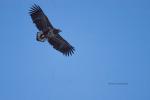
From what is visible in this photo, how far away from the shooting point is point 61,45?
599 inches

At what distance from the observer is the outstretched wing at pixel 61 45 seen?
49.2ft

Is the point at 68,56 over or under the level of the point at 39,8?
under

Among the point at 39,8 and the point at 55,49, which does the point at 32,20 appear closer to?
the point at 39,8

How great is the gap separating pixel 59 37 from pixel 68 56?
2.58 feet

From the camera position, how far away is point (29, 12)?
1457 centimetres

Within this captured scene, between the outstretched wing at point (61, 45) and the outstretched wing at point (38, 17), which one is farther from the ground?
the outstretched wing at point (38, 17)

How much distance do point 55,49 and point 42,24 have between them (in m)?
1.13

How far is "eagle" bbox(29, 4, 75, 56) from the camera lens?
47.3 ft

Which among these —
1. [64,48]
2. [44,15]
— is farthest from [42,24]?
[64,48]

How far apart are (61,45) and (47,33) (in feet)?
2.93

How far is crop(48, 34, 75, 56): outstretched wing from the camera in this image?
1498 centimetres

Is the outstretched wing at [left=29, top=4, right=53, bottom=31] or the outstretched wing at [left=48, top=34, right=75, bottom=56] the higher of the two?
the outstretched wing at [left=29, top=4, right=53, bottom=31]

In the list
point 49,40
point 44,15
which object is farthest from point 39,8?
point 49,40

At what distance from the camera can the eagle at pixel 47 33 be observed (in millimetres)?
14430
